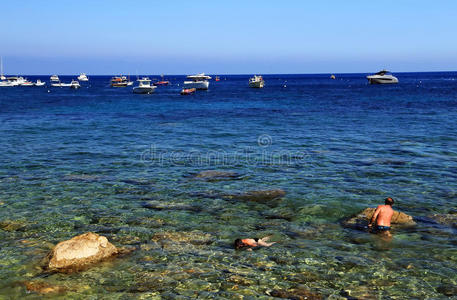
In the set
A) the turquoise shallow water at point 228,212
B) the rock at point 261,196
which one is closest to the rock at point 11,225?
the turquoise shallow water at point 228,212

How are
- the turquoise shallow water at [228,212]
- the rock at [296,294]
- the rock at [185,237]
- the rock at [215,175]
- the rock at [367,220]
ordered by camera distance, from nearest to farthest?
the rock at [296,294], the turquoise shallow water at [228,212], the rock at [185,237], the rock at [367,220], the rock at [215,175]

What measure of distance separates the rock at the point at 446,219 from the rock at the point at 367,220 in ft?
3.57

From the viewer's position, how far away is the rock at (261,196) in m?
17.9

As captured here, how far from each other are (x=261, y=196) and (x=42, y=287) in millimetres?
10272

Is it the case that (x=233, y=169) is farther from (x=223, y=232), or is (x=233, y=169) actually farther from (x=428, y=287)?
(x=428, y=287)

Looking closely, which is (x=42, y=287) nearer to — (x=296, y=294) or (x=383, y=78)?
(x=296, y=294)

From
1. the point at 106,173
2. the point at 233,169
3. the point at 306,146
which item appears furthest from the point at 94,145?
the point at 306,146

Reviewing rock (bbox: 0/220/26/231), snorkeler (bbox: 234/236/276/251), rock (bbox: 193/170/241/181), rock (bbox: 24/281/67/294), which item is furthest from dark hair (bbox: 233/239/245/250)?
A: rock (bbox: 193/170/241/181)

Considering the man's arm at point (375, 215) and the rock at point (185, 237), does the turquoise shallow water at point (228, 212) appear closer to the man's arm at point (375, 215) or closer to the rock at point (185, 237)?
the rock at point (185, 237)

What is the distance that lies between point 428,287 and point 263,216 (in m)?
6.73

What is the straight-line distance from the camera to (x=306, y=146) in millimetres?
31250

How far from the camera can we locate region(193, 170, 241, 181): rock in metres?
21.5

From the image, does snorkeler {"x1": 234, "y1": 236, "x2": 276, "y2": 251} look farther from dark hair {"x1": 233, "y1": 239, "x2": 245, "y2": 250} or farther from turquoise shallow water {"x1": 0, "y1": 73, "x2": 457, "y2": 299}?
turquoise shallow water {"x1": 0, "y1": 73, "x2": 457, "y2": 299}

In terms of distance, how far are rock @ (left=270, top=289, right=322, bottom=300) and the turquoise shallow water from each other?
0.70 feet
